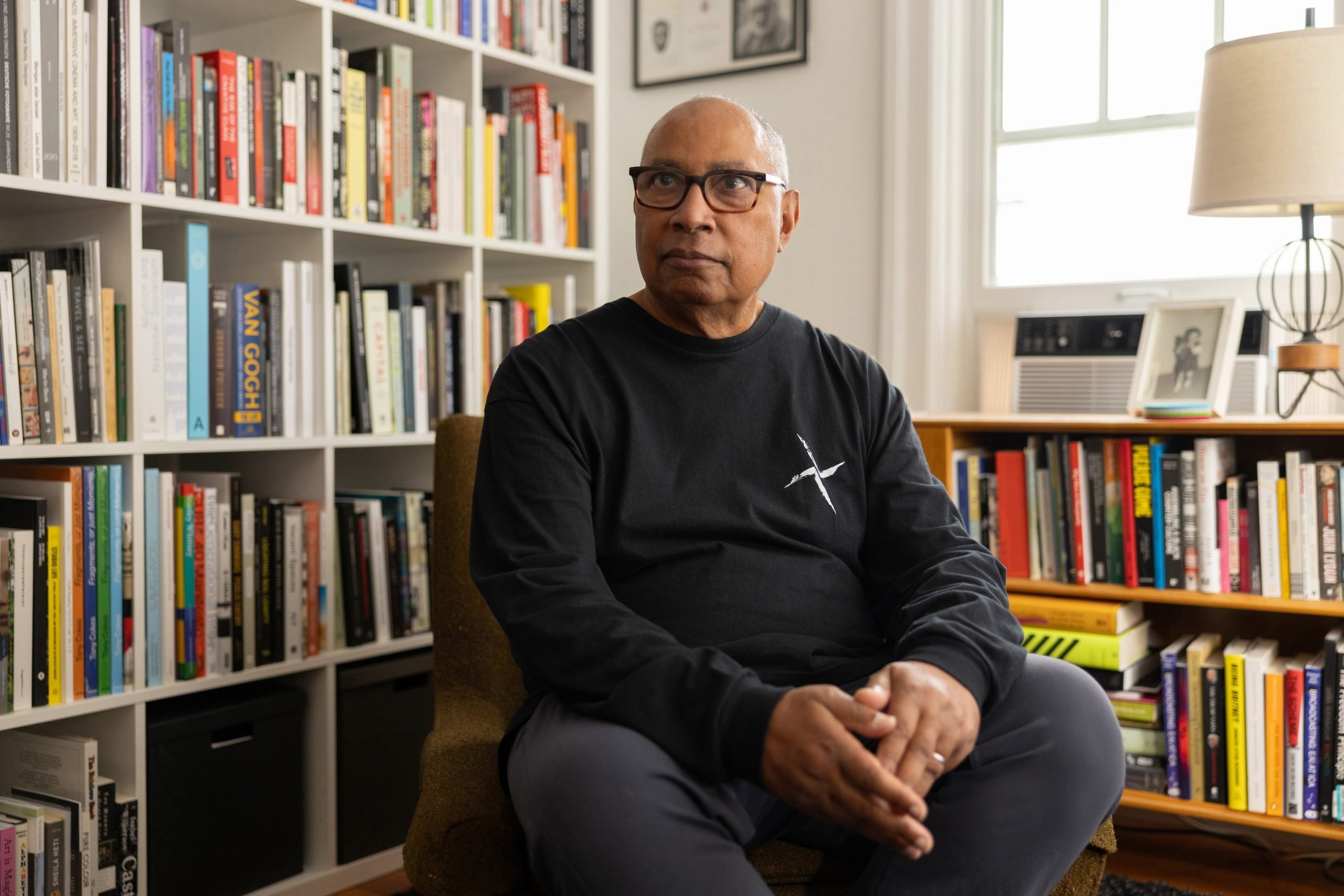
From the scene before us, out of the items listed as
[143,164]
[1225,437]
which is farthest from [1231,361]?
[143,164]

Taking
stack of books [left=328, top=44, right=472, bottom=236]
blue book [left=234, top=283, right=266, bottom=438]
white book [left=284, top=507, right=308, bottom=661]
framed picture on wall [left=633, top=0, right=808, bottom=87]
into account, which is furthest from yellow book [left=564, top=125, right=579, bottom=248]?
white book [left=284, top=507, right=308, bottom=661]

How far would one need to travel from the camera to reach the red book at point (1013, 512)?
228 centimetres

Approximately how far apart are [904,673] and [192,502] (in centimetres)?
128

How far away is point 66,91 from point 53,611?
2.45ft

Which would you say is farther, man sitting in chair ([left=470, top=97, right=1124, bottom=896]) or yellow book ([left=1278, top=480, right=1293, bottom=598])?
yellow book ([left=1278, top=480, right=1293, bottom=598])

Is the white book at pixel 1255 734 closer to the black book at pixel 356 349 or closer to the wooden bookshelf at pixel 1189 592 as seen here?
the wooden bookshelf at pixel 1189 592

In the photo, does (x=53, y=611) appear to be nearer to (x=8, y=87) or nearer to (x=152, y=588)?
(x=152, y=588)

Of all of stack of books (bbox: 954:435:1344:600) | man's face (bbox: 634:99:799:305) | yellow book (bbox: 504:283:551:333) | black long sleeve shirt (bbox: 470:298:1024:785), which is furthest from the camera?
yellow book (bbox: 504:283:551:333)

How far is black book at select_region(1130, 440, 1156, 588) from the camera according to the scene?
7.06 feet

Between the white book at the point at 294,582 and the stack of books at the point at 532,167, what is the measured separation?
2.35ft

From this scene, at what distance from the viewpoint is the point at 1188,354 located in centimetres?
221

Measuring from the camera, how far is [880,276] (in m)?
2.67

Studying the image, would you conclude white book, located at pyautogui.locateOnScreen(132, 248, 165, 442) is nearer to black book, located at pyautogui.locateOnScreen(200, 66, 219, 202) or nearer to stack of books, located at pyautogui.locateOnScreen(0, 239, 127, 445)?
stack of books, located at pyautogui.locateOnScreen(0, 239, 127, 445)

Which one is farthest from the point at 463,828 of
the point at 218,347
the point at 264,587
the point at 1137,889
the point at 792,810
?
the point at 1137,889
